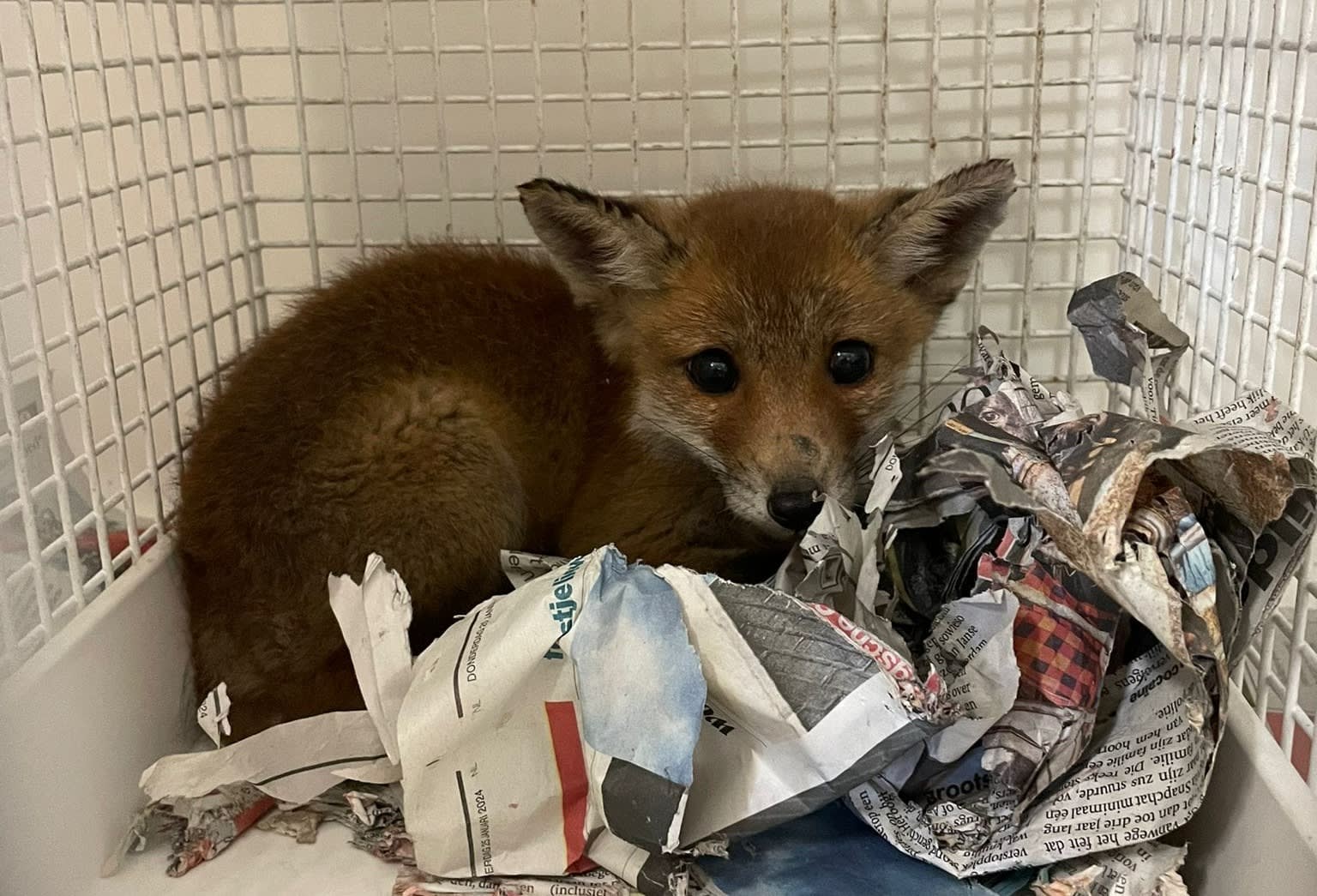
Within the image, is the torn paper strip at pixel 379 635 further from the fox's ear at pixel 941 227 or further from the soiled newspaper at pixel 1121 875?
the fox's ear at pixel 941 227

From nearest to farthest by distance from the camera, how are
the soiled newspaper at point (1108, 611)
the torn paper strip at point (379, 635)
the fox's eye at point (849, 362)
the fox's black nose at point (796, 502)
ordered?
1. the soiled newspaper at point (1108, 611)
2. the torn paper strip at point (379, 635)
3. the fox's black nose at point (796, 502)
4. the fox's eye at point (849, 362)

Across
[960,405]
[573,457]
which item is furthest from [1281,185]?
[573,457]

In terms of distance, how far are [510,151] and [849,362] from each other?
0.65 metres

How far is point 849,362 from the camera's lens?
138cm

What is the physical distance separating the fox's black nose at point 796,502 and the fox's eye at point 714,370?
182 millimetres

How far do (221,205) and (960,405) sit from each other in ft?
3.63

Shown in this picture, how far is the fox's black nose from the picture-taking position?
49.5 inches

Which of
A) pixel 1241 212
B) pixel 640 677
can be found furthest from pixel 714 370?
pixel 1241 212

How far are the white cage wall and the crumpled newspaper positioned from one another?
210 millimetres

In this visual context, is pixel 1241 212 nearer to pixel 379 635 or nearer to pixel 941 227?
pixel 941 227

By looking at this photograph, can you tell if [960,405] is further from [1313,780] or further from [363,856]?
[363,856]

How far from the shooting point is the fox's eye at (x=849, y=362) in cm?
138

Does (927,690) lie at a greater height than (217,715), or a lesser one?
greater

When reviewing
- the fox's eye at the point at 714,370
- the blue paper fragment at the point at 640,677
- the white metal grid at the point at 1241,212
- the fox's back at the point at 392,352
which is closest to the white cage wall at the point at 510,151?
the white metal grid at the point at 1241,212
